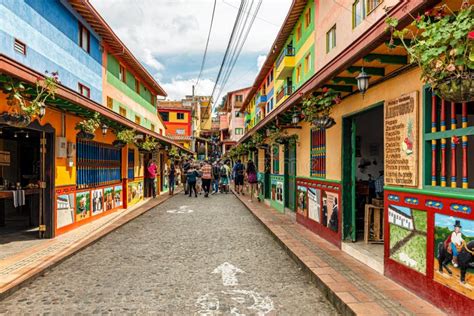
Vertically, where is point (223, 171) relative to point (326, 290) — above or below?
above

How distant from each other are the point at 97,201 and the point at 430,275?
10072mm

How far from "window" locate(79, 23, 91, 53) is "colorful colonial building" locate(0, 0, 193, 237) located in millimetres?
44

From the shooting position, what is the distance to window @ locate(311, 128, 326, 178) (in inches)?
331

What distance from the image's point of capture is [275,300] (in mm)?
4758

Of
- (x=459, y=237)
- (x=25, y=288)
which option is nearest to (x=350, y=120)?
(x=459, y=237)

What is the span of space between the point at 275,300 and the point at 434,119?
10.2 ft

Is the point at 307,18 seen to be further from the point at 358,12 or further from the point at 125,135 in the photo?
the point at 125,135

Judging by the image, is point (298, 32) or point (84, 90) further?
point (298, 32)

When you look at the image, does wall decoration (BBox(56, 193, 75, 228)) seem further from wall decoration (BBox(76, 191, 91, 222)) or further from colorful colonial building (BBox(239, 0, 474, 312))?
colorful colonial building (BBox(239, 0, 474, 312))

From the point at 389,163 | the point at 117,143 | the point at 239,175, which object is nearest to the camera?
the point at 389,163

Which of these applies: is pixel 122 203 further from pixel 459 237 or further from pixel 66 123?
pixel 459 237

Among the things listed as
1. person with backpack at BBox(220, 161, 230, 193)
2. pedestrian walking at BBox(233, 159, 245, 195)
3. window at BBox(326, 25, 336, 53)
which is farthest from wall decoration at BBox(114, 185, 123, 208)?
window at BBox(326, 25, 336, 53)

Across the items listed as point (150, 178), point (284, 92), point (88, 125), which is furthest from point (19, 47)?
point (284, 92)

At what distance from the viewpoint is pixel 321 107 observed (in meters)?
7.01
